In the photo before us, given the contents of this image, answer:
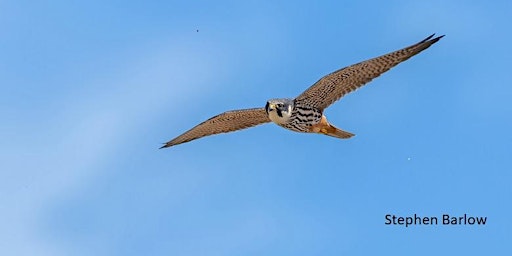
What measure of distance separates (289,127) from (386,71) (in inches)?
75.1

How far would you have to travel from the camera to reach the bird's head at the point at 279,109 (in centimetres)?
1755

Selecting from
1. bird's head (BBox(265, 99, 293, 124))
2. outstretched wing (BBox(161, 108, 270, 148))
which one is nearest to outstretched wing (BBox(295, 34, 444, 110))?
bird's head (BBox(265, 99, 293, 124))

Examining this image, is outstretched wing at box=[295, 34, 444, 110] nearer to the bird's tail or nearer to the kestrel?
the kestrel

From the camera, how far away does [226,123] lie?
19219mm

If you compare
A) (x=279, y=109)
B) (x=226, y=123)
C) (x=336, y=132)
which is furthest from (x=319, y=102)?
(x=226, y=123)

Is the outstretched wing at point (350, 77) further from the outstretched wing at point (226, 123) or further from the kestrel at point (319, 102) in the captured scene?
the outstretched wing at point (226, 123)

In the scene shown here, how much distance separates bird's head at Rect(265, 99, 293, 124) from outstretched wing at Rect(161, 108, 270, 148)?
778mm

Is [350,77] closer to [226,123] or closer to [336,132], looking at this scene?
[336,132]

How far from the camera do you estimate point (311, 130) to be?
18.4m

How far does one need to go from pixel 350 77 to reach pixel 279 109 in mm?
1305

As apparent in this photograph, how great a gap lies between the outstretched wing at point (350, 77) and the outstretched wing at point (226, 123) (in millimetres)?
1011

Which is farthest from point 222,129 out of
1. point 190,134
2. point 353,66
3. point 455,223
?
point 455,223

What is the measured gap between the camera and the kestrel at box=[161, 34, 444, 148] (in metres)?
17.3

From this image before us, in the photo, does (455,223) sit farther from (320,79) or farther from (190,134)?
(190,134)
